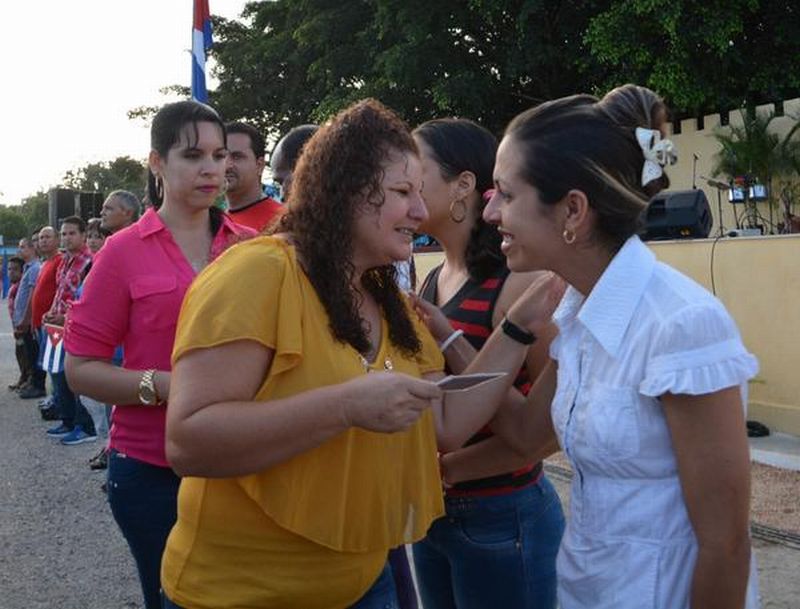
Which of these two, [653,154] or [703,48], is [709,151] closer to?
[703,48]

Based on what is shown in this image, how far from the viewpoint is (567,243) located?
6.01ft

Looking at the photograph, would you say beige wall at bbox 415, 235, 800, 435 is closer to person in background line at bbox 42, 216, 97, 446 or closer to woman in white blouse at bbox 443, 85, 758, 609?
person in background line at bbox 42, 216, 97, 446

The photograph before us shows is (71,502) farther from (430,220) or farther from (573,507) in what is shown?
(573,507)

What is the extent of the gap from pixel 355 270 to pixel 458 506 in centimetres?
78

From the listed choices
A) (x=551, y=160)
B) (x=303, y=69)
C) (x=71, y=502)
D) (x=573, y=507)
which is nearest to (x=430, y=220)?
(x=551, y=160)

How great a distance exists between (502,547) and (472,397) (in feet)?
1.48

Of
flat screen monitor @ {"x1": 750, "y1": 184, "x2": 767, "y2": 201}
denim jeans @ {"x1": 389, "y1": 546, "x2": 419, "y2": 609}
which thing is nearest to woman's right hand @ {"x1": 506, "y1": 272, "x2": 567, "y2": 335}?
denim jeans @ {"x1": 389, "y1": 546, "x2": 419, "y2": 609}

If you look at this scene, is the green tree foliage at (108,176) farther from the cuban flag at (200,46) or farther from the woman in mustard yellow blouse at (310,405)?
the woman in mustard yellow blouse at (310,405)

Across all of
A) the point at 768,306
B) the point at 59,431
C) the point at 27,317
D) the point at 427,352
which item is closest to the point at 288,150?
the point at 427,352

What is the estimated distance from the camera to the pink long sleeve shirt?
A: 8.71 feet

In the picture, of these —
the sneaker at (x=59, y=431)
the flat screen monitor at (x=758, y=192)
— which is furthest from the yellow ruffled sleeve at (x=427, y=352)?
the flat screen monitor at (x=758, y=192)

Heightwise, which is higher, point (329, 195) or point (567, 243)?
point (329, 195)

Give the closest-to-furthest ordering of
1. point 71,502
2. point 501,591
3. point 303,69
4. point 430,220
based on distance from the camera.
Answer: point 501,591 → point 430,220 → point 71,502 → point 303,69

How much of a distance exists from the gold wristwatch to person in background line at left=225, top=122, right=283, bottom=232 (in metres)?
1.50
